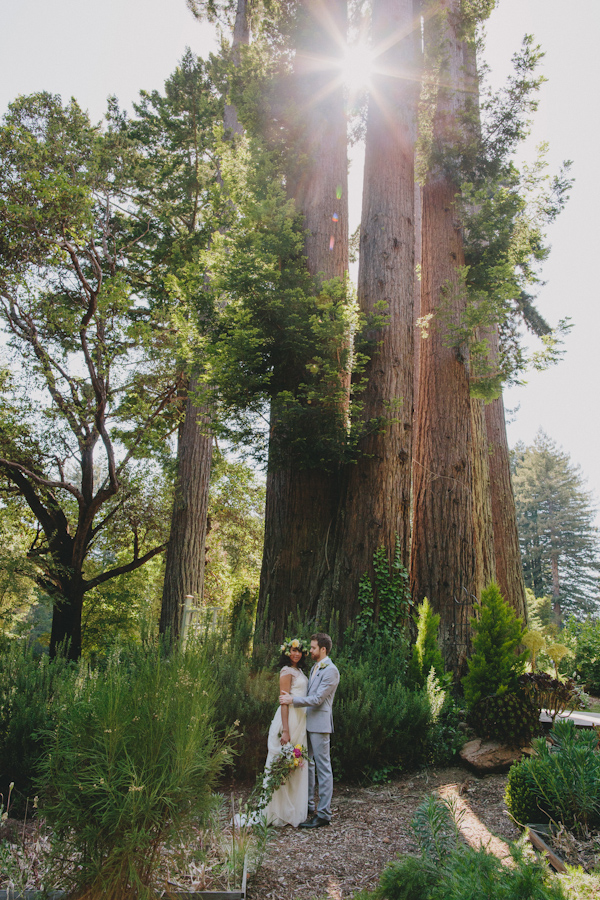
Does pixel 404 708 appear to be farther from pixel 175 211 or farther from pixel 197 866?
pixel 175 211

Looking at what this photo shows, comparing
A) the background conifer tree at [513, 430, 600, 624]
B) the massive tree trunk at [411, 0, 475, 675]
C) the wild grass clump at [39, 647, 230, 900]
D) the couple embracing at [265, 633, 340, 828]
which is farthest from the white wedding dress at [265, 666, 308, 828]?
the background conifer tree at [513, 430, 600, 624]

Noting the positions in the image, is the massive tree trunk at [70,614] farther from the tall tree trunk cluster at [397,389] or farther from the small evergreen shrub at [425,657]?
the small evergreen shrub at [425,657]

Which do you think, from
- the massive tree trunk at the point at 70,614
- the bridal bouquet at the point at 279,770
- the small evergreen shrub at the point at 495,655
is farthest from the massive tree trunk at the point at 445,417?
the massive tree trunk at the point at 70,614

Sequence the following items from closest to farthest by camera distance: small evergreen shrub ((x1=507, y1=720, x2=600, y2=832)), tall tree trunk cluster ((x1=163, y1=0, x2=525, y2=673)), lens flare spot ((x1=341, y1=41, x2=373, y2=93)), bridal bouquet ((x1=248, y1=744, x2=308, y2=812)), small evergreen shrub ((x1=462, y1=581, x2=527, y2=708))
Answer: small evergreen shrub ((x1=507, y1=720, x2=600, y2=832)) → bridal bouquet ((x1=248, y1=744, x2=308, y2=812)) → small evergreen shrub ((x1=462, y1=581, x2=527, y2=708)) → tall tree trunk cluster ((x1=163, y1=0, x2=525, y2=673)) → lens flare spot ((x1=341, y1=41, x2=373, y2=93))

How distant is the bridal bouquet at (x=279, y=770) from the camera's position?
3989 mm

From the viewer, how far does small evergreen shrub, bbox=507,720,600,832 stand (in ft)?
9.75

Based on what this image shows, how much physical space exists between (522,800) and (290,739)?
1987mm

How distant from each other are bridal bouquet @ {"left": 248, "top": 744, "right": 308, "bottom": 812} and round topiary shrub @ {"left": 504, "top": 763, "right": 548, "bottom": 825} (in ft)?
5.32

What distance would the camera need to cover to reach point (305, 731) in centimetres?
496

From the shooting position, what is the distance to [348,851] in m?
3.95

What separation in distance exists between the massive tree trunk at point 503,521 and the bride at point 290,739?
6.93 meters

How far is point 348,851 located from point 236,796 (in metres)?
1.48

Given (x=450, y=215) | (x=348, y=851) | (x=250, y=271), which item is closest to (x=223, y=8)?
(x=450, y=215)

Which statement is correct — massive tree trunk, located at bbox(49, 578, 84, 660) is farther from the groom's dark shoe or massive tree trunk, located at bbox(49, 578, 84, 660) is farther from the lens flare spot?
the lens flare spot
